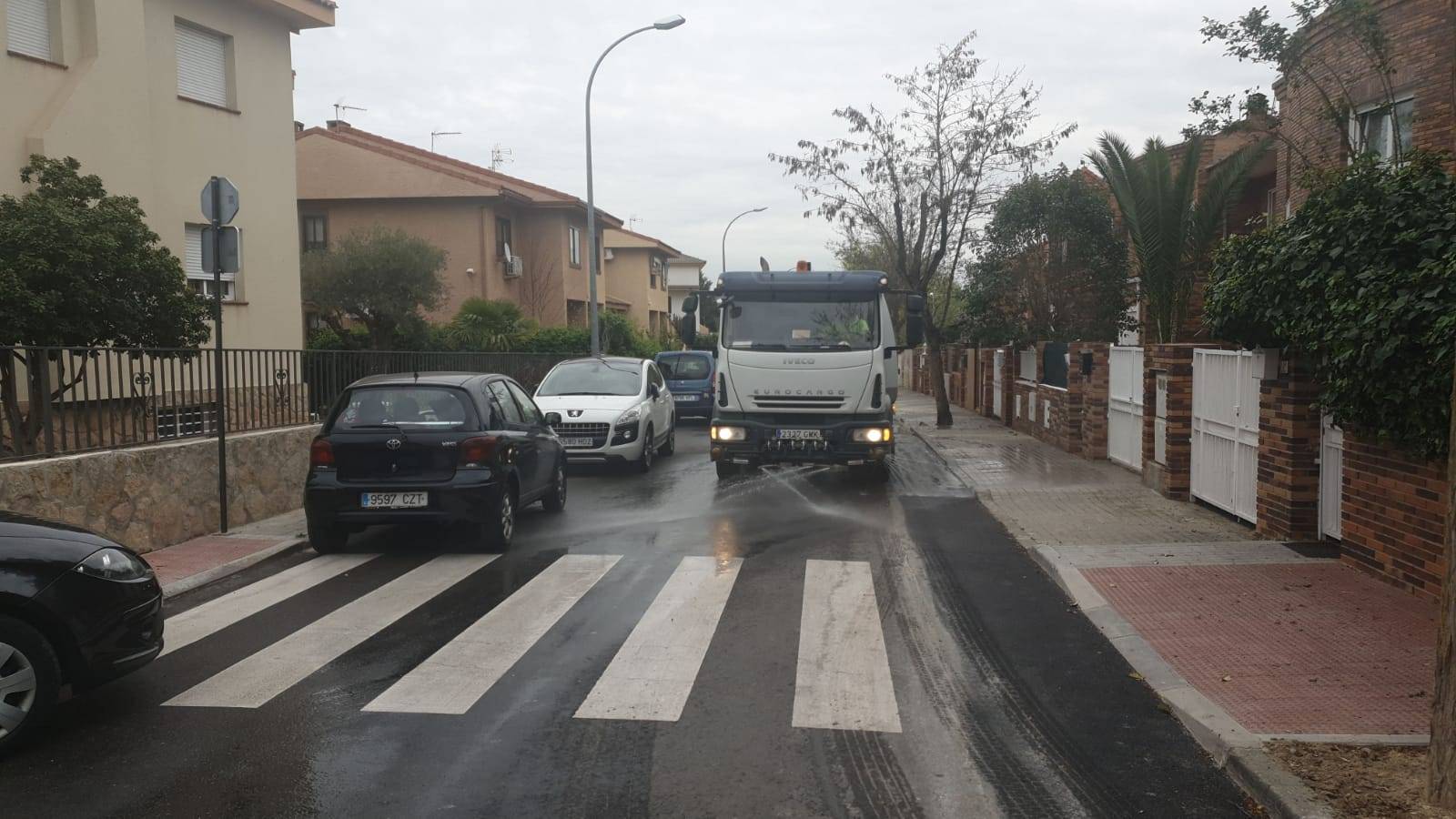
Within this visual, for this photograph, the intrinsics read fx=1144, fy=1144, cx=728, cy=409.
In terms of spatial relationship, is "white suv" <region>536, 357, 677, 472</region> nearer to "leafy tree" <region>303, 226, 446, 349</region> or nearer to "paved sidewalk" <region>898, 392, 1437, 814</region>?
"paved sidewalk" <region>898, 392, 1437, 814</region>

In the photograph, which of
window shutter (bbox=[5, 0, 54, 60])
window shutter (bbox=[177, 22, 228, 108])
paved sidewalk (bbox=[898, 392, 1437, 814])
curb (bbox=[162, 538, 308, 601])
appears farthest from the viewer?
window shutter (bbox=[177, 22, 228, 108])

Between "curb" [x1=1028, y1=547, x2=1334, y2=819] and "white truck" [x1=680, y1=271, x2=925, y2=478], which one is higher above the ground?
"white truck" [x1=680, y1=271, x2=925, y2=478]

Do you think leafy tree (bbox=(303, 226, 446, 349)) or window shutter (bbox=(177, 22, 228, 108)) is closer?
window shutter (bbox=(177, 22, 228, 108))

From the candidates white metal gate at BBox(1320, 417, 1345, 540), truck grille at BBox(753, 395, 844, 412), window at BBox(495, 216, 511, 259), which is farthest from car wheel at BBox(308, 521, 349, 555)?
window at BBox(495, 216, 511, 259)

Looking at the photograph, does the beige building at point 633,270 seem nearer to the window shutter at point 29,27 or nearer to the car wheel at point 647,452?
the car wheel at point 647,452

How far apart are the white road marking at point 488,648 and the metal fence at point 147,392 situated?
3.11 m

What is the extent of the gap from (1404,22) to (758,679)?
44.1ft

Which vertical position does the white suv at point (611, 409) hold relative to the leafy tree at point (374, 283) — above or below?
below

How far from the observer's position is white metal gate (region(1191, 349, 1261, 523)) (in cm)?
1048

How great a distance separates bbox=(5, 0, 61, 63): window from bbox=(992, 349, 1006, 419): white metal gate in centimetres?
1870

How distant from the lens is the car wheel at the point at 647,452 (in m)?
16.5

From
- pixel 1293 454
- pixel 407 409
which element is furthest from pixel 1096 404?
pixel 407 409

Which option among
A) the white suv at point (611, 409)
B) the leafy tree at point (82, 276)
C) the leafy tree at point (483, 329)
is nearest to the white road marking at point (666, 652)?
the leafy tree at point (82, 276)

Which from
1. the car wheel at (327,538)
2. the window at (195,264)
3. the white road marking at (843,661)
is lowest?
the white road marking at (843,661)
